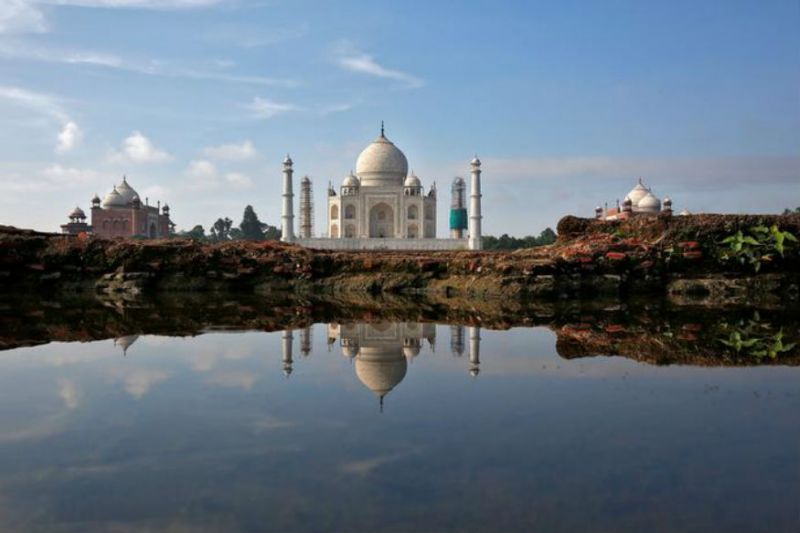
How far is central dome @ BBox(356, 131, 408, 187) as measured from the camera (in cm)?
5097

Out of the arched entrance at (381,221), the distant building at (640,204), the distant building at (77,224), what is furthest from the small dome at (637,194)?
the distant building at (77,224)

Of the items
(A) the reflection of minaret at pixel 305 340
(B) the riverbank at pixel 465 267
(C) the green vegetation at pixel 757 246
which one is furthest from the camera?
(C) the green vegetation at pixel 757 246

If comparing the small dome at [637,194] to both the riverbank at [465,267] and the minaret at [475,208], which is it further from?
the riverbank at [465,267]

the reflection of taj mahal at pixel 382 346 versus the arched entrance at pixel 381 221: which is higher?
the arched entrance at pixel 381 221

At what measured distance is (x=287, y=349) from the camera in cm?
718

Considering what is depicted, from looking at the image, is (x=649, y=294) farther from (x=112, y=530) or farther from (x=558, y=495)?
(x=112, y=530)

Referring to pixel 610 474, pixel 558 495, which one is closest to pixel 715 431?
pixel 610 474

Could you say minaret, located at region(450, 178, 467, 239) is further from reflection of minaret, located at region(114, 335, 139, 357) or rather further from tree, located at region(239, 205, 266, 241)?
reflection of minaret, located at region(114, 335, 139, 357)

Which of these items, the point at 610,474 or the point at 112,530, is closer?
the point at 112,530

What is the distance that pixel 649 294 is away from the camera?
1490 cm

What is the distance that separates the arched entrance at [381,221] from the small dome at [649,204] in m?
21.5

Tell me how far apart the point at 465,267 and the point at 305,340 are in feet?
29.3

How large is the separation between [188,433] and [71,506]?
1.06m

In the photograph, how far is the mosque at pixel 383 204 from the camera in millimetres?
47031
